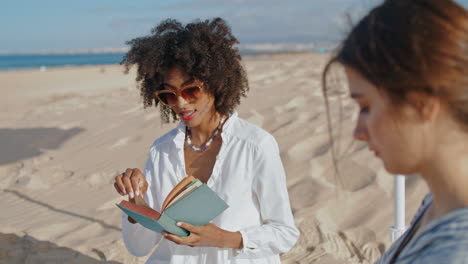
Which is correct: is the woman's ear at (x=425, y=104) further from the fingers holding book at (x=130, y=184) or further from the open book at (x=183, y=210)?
the fingers holding book at (x=130, y=184)

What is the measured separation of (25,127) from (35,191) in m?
3.17

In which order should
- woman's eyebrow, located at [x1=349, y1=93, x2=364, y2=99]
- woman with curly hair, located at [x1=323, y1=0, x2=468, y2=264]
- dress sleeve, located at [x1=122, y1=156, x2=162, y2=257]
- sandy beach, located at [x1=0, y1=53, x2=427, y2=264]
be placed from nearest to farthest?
1. woman with curly hair, located at [x1=323, y1=0, x2=468, y2=264]
2. woman's eyebrow, located at [x1=349, y1=93, x2=364, y2=99]
3. dress sleeve, located at [x1=122, y1=156, x2=162, y2=257]
4. sandy beach, located at [x1=0, y1=53, x2=427, y2=264]

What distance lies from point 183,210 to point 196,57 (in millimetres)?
932

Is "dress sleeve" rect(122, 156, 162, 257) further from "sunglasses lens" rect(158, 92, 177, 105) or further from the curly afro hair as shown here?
the curly afro hair

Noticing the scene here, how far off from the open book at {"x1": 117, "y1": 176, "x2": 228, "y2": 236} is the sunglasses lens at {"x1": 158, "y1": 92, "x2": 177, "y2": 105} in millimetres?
608

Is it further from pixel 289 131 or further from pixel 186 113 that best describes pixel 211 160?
pixel 289 131

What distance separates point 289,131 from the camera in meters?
5.51

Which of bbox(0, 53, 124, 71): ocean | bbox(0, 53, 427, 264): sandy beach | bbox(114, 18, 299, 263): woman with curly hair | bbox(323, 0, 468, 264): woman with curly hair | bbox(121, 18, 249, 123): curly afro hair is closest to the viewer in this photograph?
bbox(323, 0, 468, 264): woman with curly hair

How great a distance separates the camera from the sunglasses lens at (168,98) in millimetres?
2352

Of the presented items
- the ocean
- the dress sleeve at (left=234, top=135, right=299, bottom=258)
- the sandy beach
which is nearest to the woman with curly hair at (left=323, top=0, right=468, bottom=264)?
the sandy beach

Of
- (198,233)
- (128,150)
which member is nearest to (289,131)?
(128,150)

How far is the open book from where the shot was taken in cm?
170

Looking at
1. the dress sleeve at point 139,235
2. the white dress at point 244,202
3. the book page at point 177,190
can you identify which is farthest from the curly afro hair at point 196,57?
the book page at point 177,190

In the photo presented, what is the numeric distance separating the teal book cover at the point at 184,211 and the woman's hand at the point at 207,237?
0.07 feet
